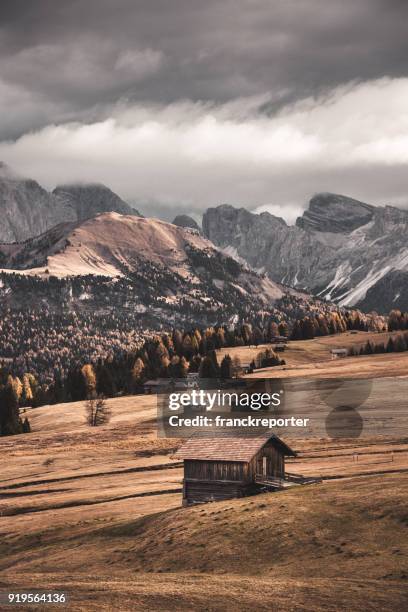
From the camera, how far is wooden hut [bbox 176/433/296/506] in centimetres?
6400

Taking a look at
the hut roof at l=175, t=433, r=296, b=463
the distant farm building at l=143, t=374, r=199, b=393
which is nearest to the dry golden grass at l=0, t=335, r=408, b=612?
the hut roof at l=175, t=433, r=296, b=463

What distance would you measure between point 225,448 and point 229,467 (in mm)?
2254

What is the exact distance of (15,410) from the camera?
152750mm

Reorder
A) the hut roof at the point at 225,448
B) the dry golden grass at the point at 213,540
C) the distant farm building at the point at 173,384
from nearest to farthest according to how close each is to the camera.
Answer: the dry golden grass at the point at 213,540 < the hut roof at the point at 225,448 < the distant farm building at the point at 173,384

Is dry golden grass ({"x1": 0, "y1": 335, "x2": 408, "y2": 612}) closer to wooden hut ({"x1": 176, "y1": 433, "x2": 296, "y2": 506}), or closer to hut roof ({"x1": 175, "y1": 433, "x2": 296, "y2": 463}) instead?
wooden hut ({"x1": 176, "y1": 433, "x2": 296, "y2": 506})

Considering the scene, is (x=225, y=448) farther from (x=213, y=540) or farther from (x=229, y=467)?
(x=213, y=540)

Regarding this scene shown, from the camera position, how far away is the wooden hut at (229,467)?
64000 mm

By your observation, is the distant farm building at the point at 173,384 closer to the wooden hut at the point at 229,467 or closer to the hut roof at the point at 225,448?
the hut roof at the point at 225,448

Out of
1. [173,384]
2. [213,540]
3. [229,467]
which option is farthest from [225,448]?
[173,384]

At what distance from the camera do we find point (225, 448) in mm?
66500

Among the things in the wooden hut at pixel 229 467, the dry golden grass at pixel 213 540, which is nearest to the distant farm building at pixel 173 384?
the dry golden grass at pixel 213 540

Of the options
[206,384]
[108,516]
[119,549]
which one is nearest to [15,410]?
[206,384]

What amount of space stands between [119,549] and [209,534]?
6840 millimetres

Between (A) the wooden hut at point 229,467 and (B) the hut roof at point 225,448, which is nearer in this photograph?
(A) the wooden hut at point 229,467
